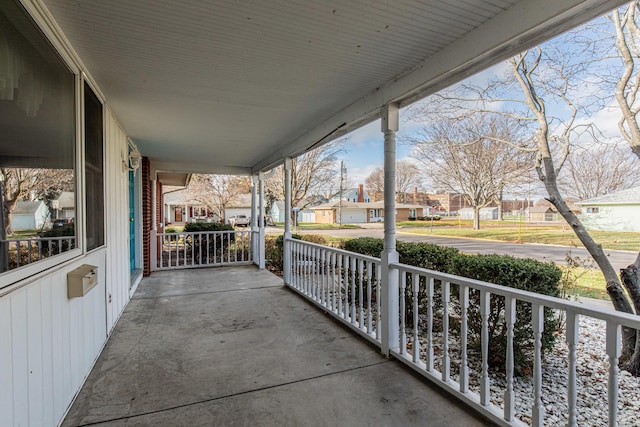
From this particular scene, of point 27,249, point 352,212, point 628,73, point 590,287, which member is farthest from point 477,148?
point 352,212

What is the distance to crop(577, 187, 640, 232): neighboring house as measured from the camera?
4.45m

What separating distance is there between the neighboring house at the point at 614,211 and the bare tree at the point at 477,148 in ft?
3.73

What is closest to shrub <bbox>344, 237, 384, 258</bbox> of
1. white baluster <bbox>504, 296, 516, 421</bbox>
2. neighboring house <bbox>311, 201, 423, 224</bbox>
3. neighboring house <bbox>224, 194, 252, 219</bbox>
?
white baluster <bbox>504, 296, 516, 421</bbox>

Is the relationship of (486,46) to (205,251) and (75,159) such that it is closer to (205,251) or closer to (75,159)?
(75,159)

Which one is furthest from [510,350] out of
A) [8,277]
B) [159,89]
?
[159,89]

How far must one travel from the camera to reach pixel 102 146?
9.76 feet

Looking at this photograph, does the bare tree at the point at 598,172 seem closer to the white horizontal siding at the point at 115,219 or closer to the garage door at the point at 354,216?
the white horizontal siding at the point at 115,219

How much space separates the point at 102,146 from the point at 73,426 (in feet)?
7.54

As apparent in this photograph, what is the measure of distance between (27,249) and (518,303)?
10.9 ft

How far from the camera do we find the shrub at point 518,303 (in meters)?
2.62

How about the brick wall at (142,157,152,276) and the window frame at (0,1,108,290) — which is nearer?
the window frame at (0,1,108,290)

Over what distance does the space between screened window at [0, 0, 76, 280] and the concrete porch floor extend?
1096mm

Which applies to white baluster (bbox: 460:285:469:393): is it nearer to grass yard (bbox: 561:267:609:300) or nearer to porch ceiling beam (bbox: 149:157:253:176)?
grass yard (bbox: 561:267:609:300)

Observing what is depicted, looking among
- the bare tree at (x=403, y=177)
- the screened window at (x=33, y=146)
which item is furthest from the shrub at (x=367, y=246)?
the bare tree at (x=403, y=177)
